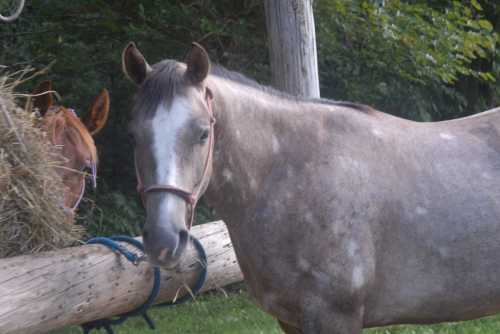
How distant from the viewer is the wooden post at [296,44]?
16.7 feet

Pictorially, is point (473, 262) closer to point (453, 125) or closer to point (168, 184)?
point (453, 125)

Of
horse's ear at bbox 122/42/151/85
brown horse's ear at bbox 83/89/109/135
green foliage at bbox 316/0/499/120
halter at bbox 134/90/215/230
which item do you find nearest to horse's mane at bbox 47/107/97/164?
brown horse's ear at bbox 83/89/109/135

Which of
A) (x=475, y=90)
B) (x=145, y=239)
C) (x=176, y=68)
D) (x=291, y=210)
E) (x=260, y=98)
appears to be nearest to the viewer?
(x=145, y=239)

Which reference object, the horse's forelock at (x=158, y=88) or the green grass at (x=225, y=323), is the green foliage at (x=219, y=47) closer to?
the green grass at (x=225, y=323)

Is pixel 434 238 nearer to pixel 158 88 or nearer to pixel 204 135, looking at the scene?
pixel 204 135

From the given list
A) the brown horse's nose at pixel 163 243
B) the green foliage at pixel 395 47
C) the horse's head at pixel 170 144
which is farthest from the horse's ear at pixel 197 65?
the green foliage at pixel 395 47

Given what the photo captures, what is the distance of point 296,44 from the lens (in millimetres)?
5086

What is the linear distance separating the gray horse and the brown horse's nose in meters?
0.31

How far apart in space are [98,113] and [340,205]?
3.01 m

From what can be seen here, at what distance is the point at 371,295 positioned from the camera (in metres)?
3.04

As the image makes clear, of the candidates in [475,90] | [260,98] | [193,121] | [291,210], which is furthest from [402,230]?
[475,90]

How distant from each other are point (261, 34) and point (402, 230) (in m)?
4.31

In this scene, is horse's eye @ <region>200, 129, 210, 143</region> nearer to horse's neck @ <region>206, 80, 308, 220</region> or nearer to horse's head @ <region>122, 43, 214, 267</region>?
horse's head @ <region>122, 43, 214, 267</region>

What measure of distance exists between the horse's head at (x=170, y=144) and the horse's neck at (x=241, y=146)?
0.55 ft
